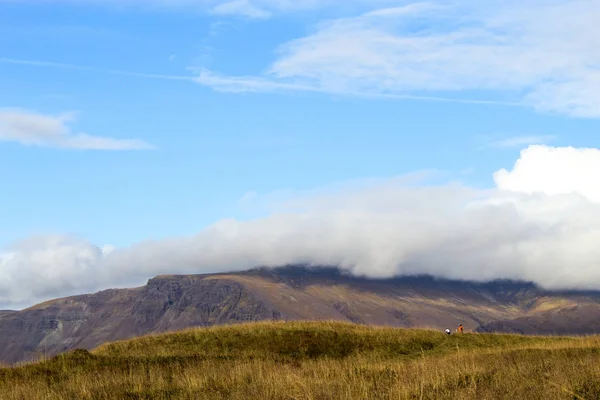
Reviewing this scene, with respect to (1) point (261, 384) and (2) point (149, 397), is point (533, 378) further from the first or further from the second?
(2) point (149, 397)

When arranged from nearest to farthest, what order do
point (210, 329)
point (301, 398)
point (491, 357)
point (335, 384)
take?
1. point (301, 398)
2. point (335, 384)
3. point (491, 357)
4. point (210, 329)

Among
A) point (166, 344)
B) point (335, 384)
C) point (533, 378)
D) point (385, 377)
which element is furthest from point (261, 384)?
point (166, 344)

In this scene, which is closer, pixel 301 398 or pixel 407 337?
pixel 301 398

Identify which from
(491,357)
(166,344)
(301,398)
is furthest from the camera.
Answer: (166,344)

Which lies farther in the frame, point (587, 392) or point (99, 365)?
point (99, 365)

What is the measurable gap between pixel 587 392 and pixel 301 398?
711 cm

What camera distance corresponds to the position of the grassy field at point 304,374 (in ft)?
56.9

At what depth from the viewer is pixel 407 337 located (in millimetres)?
44375

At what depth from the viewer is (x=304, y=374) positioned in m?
23.3

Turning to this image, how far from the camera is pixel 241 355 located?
34094 millimetres

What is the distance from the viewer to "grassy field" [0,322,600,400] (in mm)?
17328

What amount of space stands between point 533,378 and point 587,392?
102 inches

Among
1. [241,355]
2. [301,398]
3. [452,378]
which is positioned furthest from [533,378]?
[241,355]

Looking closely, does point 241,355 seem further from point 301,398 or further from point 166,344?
point 301,398
